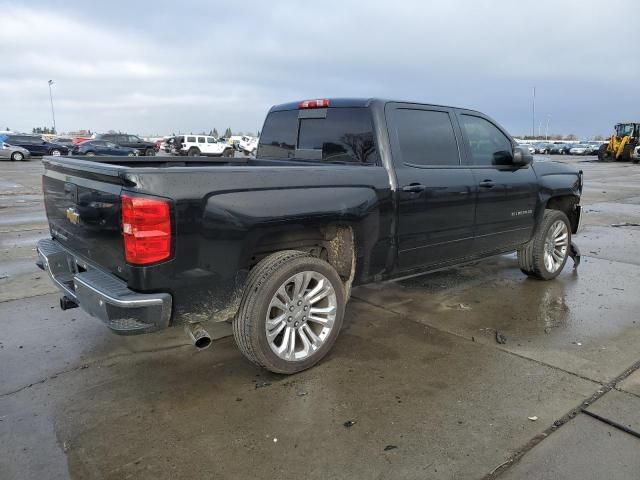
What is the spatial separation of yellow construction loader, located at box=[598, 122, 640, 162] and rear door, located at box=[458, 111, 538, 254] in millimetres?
37396

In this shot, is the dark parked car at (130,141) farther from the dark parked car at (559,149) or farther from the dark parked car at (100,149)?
the dark parked car at (559,149)

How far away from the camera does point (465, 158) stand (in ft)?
15.4

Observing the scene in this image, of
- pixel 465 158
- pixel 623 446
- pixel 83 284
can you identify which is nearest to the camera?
pixel 623 446

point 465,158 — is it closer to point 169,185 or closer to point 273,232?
point 273,232

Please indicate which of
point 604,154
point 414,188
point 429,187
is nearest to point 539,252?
point 429,187

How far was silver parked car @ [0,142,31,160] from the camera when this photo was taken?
110 ft

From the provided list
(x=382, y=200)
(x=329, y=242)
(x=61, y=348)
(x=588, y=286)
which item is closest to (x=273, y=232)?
(x=329, y=242)

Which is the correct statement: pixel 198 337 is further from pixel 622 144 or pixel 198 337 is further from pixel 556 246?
pixel 622 144

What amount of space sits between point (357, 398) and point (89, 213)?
80.3 inches

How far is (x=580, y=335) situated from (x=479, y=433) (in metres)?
1.92

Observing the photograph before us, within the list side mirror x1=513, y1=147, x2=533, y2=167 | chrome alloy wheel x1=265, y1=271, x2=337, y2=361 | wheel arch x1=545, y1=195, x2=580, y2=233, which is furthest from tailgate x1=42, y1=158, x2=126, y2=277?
wheel arch x1=545, y1=195, x2=580, y2=233

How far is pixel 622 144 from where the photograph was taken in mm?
36750

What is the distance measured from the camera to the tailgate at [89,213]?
2.94m

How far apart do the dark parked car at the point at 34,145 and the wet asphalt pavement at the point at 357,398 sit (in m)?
35.5
